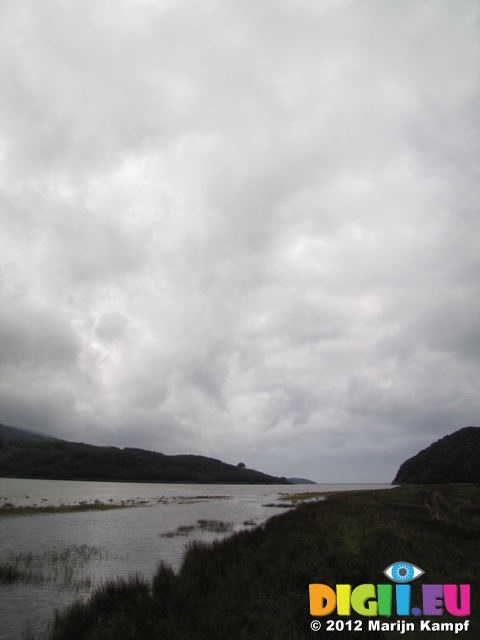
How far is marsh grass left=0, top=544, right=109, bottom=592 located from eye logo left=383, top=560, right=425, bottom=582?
14.6 meters

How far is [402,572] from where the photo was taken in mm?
14828

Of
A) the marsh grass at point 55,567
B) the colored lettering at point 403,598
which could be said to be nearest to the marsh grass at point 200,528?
the marsh grass at point 55,567

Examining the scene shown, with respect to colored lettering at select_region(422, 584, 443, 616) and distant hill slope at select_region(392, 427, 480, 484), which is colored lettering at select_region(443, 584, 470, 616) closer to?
colored lettering at select_region(422, 584, 443, 616)

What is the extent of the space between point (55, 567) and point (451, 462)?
176 metres

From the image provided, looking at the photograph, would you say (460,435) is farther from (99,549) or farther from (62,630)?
(62,630)

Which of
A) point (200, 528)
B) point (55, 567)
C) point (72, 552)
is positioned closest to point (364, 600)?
point (55, 567)

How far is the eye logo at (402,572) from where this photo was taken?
14.5 meters

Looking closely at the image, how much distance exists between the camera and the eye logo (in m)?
14.5

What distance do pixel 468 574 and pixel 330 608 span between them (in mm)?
6303

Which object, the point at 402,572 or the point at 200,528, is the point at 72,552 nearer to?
the point at 200,528

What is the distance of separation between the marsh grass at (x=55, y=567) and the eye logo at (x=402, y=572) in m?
14.6

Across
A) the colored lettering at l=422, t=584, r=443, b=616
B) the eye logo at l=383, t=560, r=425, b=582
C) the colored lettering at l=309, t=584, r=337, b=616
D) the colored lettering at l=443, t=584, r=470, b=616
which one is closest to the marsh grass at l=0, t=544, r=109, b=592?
the colored lettering at l=309, t=584, r=337, b=616

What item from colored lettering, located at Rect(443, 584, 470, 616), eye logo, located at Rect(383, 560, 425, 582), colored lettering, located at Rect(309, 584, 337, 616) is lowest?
colored lettering, located at Rect(309, 584, 337, 616)

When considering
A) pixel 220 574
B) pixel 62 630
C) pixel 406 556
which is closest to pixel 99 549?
pixel 220 574
